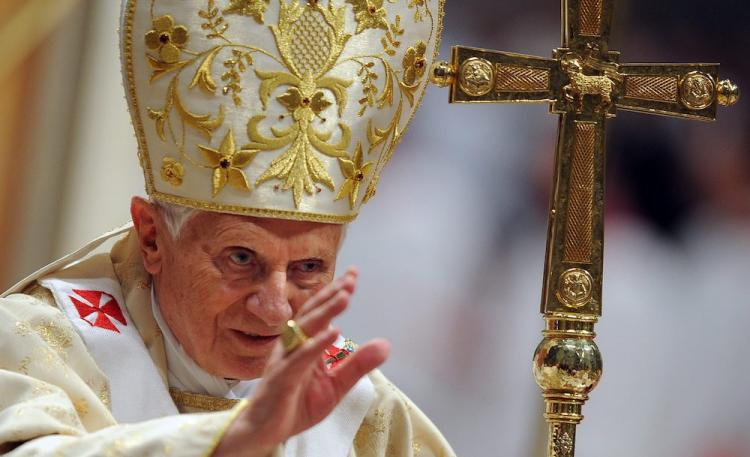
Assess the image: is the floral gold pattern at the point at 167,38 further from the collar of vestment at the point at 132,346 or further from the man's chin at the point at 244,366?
the man's chin at the point at 244,366

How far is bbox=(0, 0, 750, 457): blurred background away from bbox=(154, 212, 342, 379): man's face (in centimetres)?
184

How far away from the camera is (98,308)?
3.29 m

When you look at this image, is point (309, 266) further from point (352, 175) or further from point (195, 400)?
point (195, 400)

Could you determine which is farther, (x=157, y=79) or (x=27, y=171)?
(x=27, y=171)

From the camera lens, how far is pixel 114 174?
5.11m

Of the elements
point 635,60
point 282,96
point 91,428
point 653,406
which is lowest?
point 91,428

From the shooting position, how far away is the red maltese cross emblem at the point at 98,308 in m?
3.25

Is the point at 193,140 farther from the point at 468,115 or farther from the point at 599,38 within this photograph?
the point at 468,115

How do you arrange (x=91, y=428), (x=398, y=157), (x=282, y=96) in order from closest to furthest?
(x=91, y=428) → (x=282, y=96) → (x=398, y=157)

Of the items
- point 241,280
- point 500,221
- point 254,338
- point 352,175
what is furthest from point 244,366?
point 500,221

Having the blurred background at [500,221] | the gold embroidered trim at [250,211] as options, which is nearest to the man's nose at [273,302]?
the gold embroidered trim at [250,211]

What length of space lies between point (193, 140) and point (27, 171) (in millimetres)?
2032

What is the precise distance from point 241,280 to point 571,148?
70cm

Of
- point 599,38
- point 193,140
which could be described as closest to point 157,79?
point 193,140
